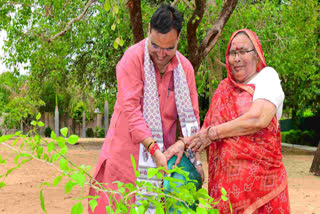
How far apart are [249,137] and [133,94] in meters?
0.79

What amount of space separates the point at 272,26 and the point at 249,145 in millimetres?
10123

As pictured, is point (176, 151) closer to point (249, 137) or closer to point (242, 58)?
point (249, 137)

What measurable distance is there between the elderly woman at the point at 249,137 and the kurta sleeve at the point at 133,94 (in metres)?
0.32

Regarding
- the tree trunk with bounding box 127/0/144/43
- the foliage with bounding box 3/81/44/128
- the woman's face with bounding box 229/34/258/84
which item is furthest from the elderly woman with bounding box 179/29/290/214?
the foliage with bounding box 3/81/44/128

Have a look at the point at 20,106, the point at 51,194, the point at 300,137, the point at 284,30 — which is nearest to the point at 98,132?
the point at 300,137

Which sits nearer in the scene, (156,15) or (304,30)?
(156,15)

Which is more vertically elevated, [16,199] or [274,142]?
[274,142]

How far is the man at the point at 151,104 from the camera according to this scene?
2.56 metres

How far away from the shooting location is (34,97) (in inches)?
530

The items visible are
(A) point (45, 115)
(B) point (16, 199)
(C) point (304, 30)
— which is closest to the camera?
(B) point (16, 199)

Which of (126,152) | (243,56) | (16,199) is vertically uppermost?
(243,56)

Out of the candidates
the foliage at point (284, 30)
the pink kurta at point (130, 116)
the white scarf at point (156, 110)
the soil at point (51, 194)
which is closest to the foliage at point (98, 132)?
the soil at point (51, 194)

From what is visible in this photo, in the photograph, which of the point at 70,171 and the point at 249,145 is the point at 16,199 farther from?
the point at 70,171

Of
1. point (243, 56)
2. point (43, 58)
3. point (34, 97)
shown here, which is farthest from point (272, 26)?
point (243, 56)
